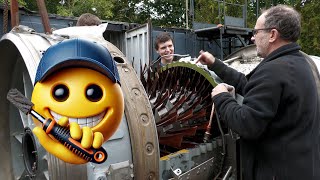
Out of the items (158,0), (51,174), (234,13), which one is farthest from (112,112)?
(158,0)

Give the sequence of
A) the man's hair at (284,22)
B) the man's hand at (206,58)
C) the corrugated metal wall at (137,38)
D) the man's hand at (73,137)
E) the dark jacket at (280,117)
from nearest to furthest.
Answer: the man's hand at (73,137) < the dark jacket at (280,117) < the man's hair at (284,22) < the man's hand at (206,58) < the corrugated metal wall at (137,38)

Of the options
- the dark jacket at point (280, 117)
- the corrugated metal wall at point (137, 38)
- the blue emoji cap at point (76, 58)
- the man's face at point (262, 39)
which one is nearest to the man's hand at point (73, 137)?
the blue emoji cap at point (76, 58)

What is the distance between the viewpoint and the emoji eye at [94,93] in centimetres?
125

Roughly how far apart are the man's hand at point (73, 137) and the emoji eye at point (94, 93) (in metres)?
0.10

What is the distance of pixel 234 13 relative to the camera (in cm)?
1550

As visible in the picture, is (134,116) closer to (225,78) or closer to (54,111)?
(54,111)

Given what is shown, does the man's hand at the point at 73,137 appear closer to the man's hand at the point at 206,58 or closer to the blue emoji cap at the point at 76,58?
the blue emoji cap at the point at 76,58

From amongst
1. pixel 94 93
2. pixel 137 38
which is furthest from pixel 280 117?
pixel 137 38

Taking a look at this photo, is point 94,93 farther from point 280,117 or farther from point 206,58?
point 206,58

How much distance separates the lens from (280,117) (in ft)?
6.97

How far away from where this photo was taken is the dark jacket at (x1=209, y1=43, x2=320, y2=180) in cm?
206

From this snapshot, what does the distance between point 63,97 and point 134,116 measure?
67 cm

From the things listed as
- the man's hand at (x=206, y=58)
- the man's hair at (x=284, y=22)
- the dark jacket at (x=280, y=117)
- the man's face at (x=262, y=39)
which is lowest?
the dark jacket at (x=280, y=117)

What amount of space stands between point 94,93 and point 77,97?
56 mm
